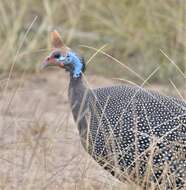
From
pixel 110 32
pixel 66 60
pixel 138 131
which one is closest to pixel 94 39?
pixel 110 32

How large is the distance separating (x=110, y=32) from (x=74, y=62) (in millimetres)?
2672

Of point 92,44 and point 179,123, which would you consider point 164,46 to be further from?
point 179,123

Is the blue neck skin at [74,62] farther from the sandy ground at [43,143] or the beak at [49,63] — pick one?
the sandy ground at [43,143]

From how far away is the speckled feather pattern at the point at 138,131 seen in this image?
12.2 feet

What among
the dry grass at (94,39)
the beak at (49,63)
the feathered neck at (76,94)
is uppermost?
the beak at (49,63)

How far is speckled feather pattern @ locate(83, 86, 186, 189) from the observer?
3.71 metres

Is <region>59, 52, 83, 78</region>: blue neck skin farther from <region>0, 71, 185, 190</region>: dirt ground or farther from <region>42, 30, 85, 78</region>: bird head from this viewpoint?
<region>0, 71, 185, 190</region>: dirt ground

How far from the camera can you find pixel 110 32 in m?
6.86

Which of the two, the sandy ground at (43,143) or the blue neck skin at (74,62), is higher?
the blue neck skin at (74,62)

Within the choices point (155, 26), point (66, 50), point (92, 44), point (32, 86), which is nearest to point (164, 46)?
point (155, 26)

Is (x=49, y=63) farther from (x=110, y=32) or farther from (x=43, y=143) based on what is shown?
(x=110, y=32)

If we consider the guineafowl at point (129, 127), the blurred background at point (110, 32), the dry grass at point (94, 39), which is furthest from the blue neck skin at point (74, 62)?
the blurred background at point (110, 32)

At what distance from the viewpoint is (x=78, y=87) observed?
4188 mm

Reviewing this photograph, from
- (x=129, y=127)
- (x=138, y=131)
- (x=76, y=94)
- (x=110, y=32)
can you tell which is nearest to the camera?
(x=138, y=131)
